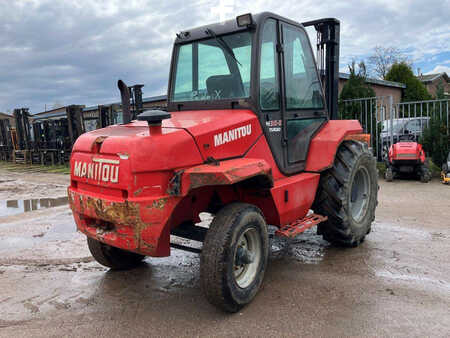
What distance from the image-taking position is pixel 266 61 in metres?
3.79

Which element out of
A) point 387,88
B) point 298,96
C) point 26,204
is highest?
point 387,88

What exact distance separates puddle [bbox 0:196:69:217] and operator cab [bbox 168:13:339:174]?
5483 millimetres

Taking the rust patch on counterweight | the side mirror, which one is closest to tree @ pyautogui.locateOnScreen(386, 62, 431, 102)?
the side mirror

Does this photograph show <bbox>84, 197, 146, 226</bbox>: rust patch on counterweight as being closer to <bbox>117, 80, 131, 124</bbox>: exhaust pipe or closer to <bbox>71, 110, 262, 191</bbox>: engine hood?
<bbox>71, 110, 262, 191</bbox>: engine hood

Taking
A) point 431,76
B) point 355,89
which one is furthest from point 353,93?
point 431,76

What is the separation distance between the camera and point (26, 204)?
29.0 feet

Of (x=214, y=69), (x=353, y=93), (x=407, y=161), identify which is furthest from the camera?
(x=353, y=93)

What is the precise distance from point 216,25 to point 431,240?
3.79 metres

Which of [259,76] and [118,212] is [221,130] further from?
[118,212]

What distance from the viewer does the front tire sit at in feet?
9.85

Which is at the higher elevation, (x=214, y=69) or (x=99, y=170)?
A: (x=214, y=69)

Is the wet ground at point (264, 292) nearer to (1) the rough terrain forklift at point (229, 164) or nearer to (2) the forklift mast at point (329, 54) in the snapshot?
(1) the rough terrain forklift at point (229, 164)

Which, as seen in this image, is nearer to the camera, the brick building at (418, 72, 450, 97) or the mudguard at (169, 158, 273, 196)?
the mudguard at (169, 158, 273, 196)

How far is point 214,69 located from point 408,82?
26.2m
